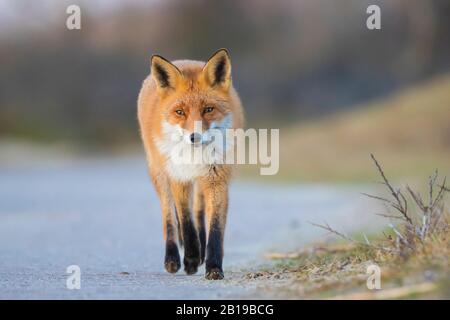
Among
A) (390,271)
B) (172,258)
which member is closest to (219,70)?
(172,258)

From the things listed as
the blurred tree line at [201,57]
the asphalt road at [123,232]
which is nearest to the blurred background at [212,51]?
the blurred tree line at [201,57]

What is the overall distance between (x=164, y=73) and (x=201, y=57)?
1444 inches

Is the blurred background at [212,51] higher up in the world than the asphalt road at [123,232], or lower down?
higher up

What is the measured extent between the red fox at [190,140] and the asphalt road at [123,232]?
384 millimetres

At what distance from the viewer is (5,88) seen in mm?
45312

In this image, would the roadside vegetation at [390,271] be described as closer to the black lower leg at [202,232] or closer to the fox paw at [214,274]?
the fox paw at [214,274]

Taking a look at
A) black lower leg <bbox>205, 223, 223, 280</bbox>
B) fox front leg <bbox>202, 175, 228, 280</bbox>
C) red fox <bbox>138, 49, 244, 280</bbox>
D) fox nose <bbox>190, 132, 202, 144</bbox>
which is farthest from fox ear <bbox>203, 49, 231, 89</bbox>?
black lower leg <bbox>205, 223, 223, 280</bbox>

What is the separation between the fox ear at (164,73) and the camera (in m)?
7.71

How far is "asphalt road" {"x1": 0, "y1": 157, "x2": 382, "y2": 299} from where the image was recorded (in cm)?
660

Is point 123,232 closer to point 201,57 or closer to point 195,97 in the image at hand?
point 195,97

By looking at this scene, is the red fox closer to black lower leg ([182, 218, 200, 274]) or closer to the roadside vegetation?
black lower leg ([182, 218, 200, 274])

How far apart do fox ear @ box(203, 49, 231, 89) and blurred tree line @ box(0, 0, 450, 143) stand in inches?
1369

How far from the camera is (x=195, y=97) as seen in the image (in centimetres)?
760

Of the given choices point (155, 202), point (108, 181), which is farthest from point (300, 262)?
point (108, 181)
